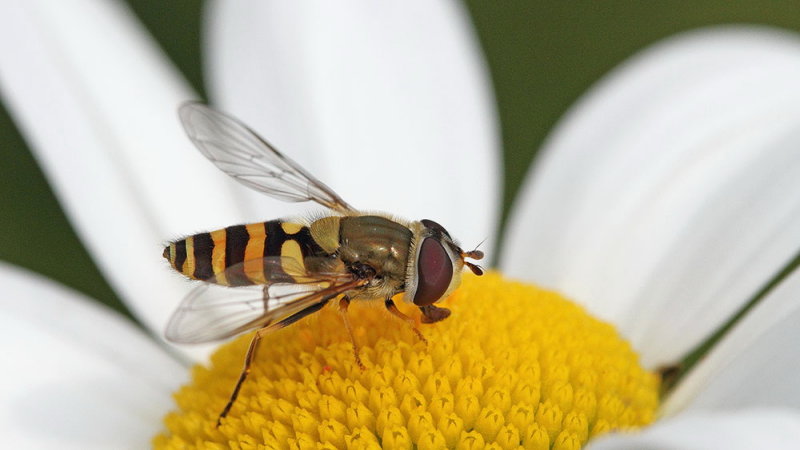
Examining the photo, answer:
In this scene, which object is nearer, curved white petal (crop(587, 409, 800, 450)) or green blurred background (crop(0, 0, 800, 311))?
curved white petal (crop(587, 409, 800, 450))

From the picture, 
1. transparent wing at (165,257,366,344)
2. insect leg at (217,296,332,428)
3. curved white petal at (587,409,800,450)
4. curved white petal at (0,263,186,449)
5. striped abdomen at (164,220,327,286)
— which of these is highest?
striped abdomen at (164,220,327,286)

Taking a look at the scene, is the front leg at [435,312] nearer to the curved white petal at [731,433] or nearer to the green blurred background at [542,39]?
the curved white petal at [731,433]

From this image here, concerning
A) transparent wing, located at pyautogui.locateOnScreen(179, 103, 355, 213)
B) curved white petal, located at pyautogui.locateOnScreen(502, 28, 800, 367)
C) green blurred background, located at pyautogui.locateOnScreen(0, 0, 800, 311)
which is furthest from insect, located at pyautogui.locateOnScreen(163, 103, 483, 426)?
green blurred background, located at pyautogui.locateOnScreen(0, 0, 800, 311)

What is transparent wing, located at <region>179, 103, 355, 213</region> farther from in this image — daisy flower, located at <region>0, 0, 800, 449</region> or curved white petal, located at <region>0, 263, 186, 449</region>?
curved white petal, located at <region>0, 263, 186, 449</region>

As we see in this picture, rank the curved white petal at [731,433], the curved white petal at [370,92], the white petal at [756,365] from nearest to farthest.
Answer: the curved white petal at [731,433], the white petal at [756,365], the curved white petal at [370,92]

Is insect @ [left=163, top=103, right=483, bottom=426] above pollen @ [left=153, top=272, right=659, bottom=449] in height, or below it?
above

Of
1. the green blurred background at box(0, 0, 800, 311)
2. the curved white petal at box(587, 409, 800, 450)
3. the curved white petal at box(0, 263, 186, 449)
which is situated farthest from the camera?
the green blurred background at box(0, 0, 800, 311)

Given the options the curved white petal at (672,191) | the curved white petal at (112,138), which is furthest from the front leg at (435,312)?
the curved white petal at (112,138)

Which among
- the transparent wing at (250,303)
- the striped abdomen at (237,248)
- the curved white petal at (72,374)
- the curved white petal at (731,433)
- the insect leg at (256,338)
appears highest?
the striped abdomen at (237,248)

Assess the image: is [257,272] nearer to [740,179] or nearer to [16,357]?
[16,357]
